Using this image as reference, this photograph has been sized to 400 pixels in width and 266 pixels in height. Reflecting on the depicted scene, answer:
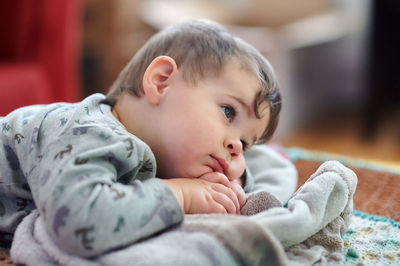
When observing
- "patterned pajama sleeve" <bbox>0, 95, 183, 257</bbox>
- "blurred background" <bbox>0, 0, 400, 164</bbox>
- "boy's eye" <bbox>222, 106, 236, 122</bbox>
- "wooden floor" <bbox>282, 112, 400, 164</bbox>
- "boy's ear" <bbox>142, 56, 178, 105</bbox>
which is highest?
"boy's ear" <bbox>142, 56, 178, 105</bbox>

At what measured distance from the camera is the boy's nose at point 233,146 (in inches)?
25.0

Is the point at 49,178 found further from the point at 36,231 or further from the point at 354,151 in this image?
the point at 354,151

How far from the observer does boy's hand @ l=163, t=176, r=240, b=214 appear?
595 mm

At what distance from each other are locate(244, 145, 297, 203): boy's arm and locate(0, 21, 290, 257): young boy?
105 mm

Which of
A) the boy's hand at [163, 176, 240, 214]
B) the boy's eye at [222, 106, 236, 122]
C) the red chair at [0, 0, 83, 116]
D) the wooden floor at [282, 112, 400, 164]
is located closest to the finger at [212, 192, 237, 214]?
the boy's hand at [163, 176, 240, 214]

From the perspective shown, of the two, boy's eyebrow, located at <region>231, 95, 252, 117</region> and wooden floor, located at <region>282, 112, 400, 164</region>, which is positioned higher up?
boy's eyebrow, located at <region>231, 95, 252, 117</region>

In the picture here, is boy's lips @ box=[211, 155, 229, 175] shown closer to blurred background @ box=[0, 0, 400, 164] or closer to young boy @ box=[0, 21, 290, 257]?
young boy @ box=[0, 21, 290, 257]

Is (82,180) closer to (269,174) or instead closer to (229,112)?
(229,112)

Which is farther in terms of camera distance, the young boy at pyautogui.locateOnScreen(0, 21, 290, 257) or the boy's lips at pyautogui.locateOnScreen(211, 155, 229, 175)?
the boy's lips at pyautogui.locateOnScreen(211, 155, 229, 175)

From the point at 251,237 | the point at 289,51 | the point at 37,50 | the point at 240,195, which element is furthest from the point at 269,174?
the point at 289,51

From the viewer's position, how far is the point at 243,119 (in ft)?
2.17

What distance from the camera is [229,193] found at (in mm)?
625

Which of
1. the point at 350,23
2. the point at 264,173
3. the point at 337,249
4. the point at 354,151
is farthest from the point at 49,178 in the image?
the point at 350,23

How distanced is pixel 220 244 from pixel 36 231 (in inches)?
8.0
